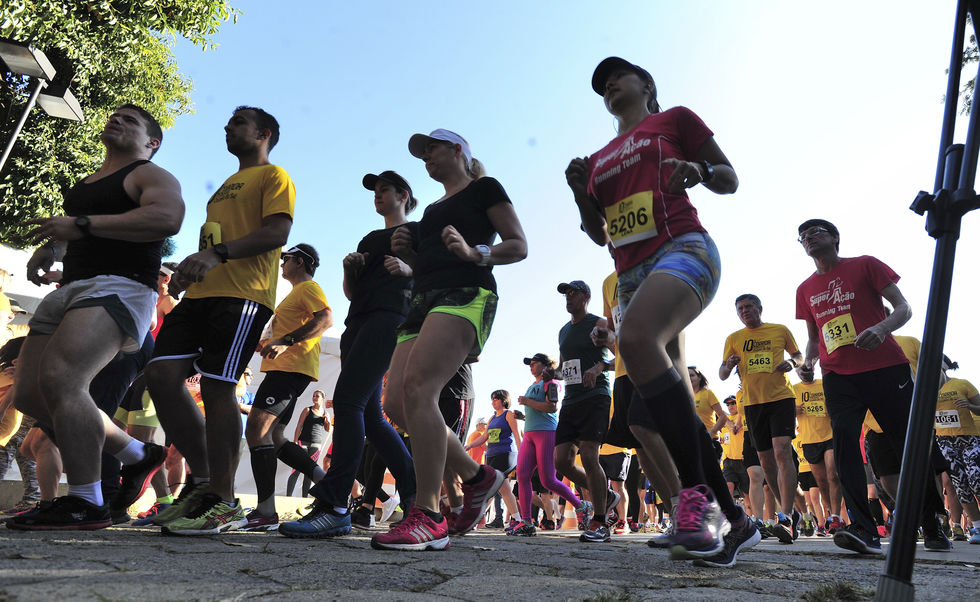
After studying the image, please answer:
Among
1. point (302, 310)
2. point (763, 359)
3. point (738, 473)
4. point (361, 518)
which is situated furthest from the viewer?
point (738, 473)

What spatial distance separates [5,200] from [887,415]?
12472 mm

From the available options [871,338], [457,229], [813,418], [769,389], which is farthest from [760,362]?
[457,229]

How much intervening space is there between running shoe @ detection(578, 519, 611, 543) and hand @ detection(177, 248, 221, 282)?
3.17m

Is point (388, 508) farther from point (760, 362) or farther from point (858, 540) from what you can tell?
point (858, 540)

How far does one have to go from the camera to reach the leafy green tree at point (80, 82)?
35.7 feet

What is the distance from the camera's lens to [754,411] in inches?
248

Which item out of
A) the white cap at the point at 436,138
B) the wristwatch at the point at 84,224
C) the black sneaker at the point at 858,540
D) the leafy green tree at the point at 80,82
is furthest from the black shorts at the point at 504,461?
the leafy green tree at the point at 80,82

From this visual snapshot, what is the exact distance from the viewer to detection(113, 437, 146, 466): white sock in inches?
138

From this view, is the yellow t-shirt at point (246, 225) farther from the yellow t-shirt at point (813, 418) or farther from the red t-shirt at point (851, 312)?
the yellow t-shirt at point (813, 418)

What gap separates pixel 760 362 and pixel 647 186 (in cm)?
414

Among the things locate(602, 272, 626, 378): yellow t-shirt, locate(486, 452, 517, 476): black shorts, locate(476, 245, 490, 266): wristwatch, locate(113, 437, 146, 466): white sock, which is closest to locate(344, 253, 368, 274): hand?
locate(476, 245, 490, 266): wristwatch

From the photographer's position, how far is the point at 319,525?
332 centimetres

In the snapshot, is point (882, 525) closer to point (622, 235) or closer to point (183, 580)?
point (622, 235)

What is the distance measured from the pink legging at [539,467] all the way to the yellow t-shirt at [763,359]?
1839mm
